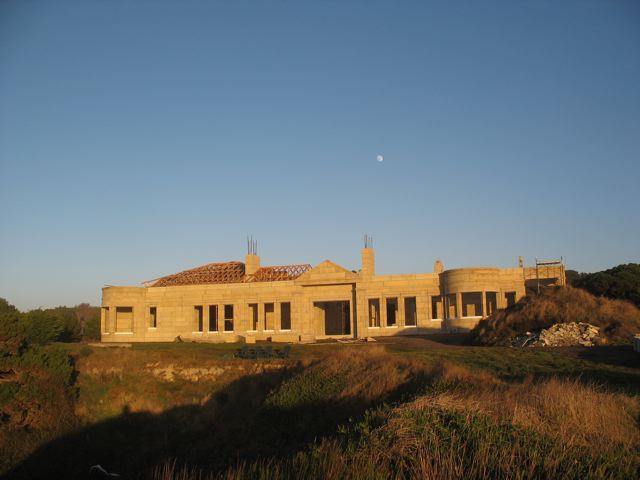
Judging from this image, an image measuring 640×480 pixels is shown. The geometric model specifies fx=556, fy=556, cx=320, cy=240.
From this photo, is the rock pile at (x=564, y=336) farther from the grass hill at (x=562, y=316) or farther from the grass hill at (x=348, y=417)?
the grass hill at (x=348, y=417)

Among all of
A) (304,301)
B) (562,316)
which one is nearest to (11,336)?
(304,301)

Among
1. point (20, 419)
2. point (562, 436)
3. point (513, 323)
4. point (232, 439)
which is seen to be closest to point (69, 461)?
point (20, 419)

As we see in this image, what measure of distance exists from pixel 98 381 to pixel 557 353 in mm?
25894

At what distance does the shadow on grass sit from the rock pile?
14158 millimetres

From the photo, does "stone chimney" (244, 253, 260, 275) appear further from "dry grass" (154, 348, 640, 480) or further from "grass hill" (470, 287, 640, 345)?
"dry grass" (154, 348, 640, 480)

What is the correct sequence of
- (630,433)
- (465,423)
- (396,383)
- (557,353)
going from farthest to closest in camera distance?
1. (557,353)
2. (396,383)
3. (630,433)
4. (465,423)

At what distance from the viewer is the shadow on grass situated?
19.5 m

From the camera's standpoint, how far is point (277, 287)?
55906mm

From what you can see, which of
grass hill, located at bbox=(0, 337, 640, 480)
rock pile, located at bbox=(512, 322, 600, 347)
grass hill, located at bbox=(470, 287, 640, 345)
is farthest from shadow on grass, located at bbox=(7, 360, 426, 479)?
grass hill, located at bbox=(470, 287, 640, 345)

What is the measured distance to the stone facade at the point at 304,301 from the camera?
50906mm

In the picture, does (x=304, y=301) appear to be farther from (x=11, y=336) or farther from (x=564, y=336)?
(x=11, y=336)

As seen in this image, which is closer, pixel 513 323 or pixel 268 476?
pixel 268 476

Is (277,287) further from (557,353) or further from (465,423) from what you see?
(465,423)

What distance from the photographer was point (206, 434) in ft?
82.5
